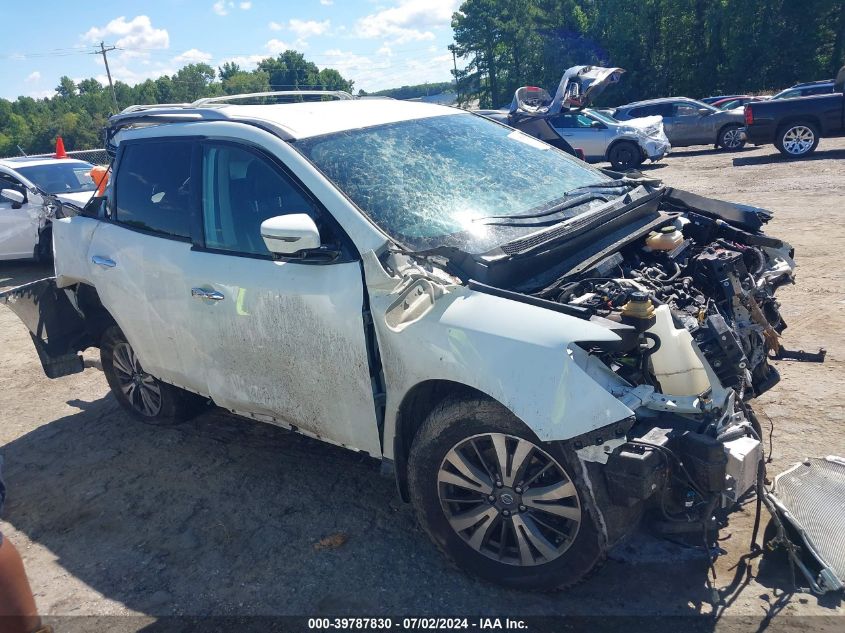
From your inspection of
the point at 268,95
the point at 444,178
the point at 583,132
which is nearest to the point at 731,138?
the point at 583,132

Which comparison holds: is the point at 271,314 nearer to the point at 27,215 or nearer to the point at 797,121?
the point at 27,215

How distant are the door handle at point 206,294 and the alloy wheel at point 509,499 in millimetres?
1542

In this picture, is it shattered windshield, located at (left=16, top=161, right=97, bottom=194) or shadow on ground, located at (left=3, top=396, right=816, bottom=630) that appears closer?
shadow on ground, located at (left=3, top=396, right=816, bottom=630)

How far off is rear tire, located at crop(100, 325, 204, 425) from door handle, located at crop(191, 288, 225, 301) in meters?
1.17

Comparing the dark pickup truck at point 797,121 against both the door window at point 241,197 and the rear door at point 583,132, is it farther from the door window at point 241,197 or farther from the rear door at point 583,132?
the door window at point 241,197

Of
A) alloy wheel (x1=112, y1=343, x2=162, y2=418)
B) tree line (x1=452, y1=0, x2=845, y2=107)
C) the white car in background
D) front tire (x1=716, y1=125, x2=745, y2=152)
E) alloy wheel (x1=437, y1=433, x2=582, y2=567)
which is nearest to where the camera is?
alloy wheel (x1=437, y1=433, x2=582, y2=567)

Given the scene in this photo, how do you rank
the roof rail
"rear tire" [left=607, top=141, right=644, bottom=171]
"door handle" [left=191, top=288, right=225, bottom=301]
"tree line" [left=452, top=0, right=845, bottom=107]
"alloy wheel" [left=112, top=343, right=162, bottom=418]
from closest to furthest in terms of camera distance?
"door handle" [left=191, top=288, right=225, bottom=301] < the roof rail < "alloy wheel" [left=112, top=343, right=162, bottom=418] < "rear tire" [left=607, top=141, right=644, bottom=171] < "tree line" [left=452, top=0, right=845, bottom=107]

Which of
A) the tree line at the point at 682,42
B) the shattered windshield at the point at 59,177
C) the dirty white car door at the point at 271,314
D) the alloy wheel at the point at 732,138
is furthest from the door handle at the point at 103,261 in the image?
the tree line at the point at 682,42

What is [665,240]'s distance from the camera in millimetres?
3637

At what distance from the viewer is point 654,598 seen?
114 inches

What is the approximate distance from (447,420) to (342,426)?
672 millimetres

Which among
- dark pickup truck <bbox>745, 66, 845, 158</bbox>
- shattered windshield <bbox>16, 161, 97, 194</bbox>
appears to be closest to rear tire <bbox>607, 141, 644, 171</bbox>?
dark pickup truck <bbox>745, 66, 845, 158</bbox>

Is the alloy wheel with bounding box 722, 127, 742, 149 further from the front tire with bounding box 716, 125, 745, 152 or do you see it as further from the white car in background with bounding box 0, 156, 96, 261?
the white car in background with bounding box 0, 156, 96, 261

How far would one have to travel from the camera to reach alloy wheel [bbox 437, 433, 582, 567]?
2.81 m
